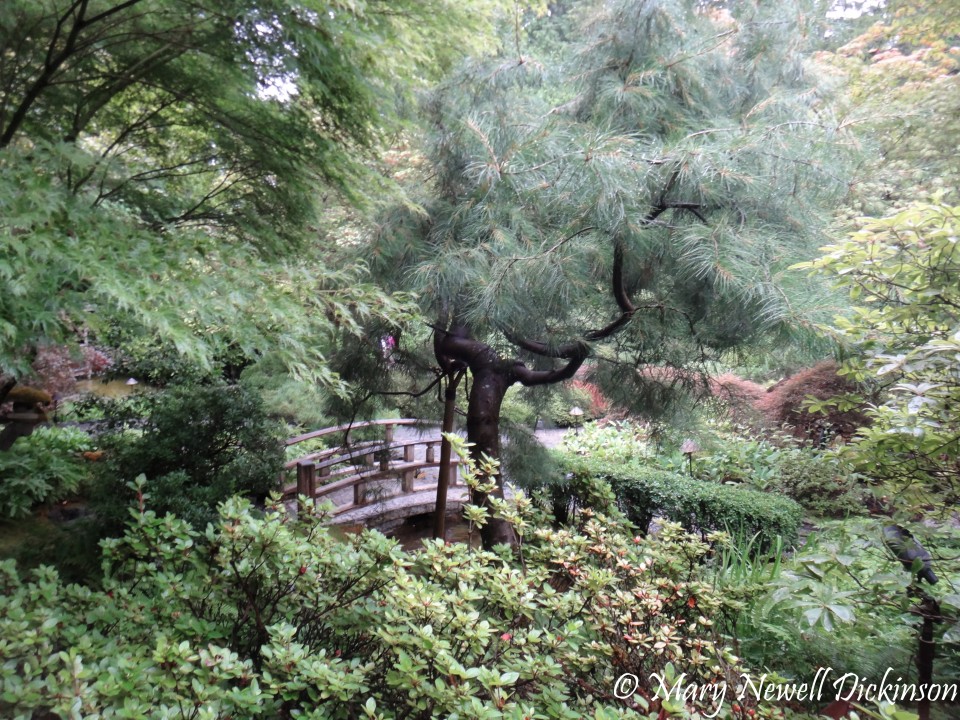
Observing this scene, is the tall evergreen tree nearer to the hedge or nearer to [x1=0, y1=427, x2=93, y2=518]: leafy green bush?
the hedge

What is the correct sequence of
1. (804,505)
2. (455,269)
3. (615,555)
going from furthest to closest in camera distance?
(804,505), (455,269), (615,555)

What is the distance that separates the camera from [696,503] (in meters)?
5.41

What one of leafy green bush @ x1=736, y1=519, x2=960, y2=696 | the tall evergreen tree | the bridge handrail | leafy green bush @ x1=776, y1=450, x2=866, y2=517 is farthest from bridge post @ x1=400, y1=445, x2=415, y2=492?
leafy green bush @ x1=736, y1=519, x2=960, y2=696

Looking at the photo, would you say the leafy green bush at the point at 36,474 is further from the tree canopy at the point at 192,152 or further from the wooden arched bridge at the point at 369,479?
the tree canopy at the point at 192,152

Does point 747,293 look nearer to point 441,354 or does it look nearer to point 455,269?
point 455,269

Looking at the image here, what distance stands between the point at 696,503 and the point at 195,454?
4.09 meters

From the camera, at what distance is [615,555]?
2270mm

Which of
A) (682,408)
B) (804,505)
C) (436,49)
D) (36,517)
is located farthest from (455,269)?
(804,505)

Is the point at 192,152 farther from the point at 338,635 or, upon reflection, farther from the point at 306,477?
the point at 306,477

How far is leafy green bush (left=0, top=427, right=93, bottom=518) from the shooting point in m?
3.88

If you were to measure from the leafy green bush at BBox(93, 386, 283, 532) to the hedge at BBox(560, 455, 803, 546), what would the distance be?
3.06 meters

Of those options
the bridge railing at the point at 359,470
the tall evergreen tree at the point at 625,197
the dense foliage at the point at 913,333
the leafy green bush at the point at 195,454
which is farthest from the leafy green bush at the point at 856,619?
the bridge railing at the point at 359,470

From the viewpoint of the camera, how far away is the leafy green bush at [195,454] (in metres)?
3.47

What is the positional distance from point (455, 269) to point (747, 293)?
152cm
